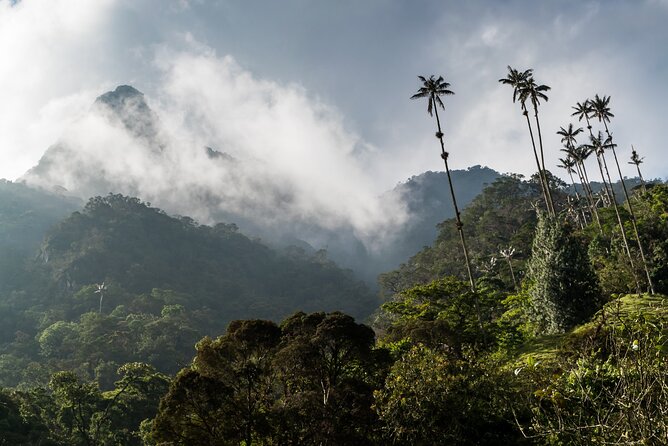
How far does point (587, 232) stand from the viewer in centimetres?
6203

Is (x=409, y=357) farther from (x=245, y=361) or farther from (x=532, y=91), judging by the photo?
(x=532, y=91)

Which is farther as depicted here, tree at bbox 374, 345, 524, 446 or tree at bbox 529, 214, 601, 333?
tree at bbox 529, 214, 601, 333

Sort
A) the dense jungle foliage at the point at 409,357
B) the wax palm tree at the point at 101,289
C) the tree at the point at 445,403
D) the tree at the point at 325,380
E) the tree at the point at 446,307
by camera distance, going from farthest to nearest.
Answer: the wax palm tree at the point at 101,289 → the tree at the point at 446,307 → the tree at the point at 325,380 → the tree at the point at 445,403 → the dense jungle foliage at the point at 409,357

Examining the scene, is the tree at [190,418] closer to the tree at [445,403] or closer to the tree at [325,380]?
the tree at [325,380]

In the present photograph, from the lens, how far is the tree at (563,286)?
31719 millimetres

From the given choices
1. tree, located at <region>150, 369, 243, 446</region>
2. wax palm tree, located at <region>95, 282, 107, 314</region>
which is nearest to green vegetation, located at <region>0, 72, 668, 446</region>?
tree, located at <region>150, 369, 243, 446</region>

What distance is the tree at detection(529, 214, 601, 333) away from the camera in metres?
31.7

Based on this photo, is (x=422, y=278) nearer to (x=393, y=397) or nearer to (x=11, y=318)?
(x=393, y=397)

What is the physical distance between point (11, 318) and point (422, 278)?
313ft

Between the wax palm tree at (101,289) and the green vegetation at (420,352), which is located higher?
the wax palm tree at (101,289)

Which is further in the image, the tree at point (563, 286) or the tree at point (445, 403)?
the tree at point (563, 286)

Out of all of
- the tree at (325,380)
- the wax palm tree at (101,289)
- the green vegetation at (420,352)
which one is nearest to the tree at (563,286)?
the green vegetation at (420,352)

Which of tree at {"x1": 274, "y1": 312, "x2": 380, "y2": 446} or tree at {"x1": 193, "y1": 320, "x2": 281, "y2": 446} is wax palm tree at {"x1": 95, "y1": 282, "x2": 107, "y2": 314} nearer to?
tree at {"x1": 193, "y1": 320, "x2": 281, "y2": 446}

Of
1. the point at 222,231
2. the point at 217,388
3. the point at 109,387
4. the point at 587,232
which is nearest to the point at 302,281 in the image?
the point at 222,231
